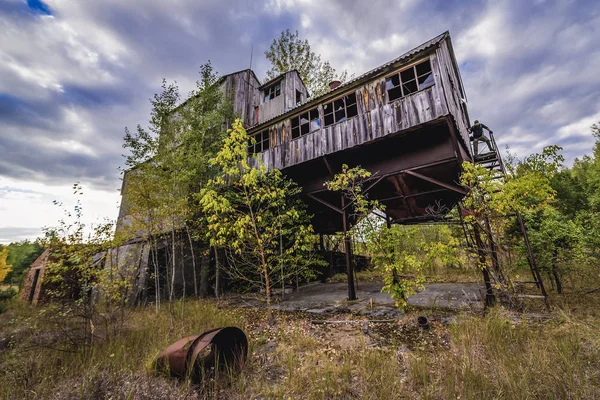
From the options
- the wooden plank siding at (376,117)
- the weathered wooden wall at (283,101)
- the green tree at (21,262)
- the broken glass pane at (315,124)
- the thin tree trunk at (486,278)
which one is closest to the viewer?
the thin tree trunk at (486,278)

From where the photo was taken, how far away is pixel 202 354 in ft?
13.6

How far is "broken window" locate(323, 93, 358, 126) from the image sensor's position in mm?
8922

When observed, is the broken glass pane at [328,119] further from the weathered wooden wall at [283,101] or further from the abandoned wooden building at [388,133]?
the weathered wooden wall at [283,101]

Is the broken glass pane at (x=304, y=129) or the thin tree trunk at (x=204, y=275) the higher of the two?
the broken glass pane at (x=304, y=129)

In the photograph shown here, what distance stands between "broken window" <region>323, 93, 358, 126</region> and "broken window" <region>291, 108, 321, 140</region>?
490 mm

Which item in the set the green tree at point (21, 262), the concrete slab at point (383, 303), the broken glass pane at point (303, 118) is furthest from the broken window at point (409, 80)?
the green tree at point (21, 262)

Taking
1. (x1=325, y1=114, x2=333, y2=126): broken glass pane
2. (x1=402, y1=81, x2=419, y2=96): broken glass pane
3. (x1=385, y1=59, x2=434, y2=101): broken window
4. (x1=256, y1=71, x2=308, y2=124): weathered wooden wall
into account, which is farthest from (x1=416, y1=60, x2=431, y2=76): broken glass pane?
(x1=256, y1=71, x2=308, y2=124): weathered wooden wall

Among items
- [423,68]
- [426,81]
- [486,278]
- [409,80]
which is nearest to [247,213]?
[486,278]

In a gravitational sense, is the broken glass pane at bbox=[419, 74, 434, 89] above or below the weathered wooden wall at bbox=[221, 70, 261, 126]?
below

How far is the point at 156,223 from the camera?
867 cm

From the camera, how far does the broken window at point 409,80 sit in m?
7.53

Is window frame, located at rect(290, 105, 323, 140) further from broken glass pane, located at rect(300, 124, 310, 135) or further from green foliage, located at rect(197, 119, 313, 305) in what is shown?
green foliage, located at rect(197, 119, 313, 305)

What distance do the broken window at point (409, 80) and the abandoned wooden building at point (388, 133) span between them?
30 mm

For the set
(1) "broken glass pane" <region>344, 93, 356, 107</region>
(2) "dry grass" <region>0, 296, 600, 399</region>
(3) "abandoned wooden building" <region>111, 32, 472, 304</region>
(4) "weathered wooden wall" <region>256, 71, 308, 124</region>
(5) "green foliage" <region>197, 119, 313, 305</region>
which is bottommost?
(2) "dry grass" <region>0, 296, 600, 399</region>
